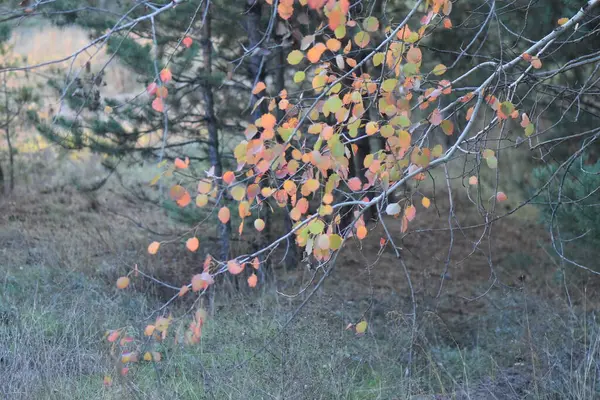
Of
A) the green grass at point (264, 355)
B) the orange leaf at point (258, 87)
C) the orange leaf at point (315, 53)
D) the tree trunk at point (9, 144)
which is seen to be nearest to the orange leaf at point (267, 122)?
the orange leaf at point (315, 53)

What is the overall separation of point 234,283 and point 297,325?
1.82m

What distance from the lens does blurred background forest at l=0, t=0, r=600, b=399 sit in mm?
4094

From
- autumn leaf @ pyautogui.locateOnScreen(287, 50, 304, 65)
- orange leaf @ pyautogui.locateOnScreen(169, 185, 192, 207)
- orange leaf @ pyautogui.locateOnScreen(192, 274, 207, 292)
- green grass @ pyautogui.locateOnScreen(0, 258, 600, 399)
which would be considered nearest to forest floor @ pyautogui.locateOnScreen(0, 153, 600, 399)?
green grass @ pyautogui.locateOnScreen(0, 258, 600, 399)

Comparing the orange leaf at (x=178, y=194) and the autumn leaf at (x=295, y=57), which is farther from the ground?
the autumn leaf at (x=295, y=57)

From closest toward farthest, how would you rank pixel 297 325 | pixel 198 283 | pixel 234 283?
pixel 198 283, pixel 297 325, pixel 234 283

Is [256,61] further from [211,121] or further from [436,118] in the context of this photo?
[436,118]

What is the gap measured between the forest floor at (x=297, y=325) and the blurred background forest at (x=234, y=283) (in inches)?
1.0

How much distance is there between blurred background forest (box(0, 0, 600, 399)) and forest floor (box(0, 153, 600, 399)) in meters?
0.02

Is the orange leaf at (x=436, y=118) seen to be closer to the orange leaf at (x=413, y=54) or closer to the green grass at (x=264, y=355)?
the orange leaf at (x=413, y=54)

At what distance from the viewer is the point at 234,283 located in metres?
6.70

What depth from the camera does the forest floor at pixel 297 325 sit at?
4.02m

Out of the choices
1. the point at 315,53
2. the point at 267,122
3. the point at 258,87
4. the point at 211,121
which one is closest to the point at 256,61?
the point at 211,121

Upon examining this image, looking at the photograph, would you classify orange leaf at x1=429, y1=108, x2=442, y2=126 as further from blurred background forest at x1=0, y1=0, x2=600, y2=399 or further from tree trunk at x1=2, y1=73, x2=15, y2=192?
tree trunk at x1=2, y1=73, x2=15, y2=192

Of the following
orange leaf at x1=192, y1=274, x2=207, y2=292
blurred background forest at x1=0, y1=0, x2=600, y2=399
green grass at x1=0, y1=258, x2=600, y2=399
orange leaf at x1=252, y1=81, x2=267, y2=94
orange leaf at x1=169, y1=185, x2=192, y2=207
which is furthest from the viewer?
blurred background forest at x1=0, y1=0, x2=600, y2=399
